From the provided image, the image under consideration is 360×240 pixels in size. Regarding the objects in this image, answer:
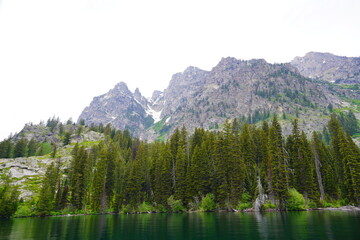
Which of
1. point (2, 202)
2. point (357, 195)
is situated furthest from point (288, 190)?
point (2, 202)

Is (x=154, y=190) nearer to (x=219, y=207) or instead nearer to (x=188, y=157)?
(x=188, y=157)

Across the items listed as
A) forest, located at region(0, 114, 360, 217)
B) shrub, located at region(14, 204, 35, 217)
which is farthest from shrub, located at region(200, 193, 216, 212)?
shrub, located at region(14, 204, 35, 217)

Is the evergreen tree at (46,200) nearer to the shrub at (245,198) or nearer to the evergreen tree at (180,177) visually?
the evergreen tree at (180,177)

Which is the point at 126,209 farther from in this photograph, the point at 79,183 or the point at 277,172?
the point at 277,172

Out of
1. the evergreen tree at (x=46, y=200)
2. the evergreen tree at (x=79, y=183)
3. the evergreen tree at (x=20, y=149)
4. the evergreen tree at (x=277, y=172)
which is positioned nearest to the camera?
the evergreen tree at (x=277, y=172)

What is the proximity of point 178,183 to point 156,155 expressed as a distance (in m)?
20.3

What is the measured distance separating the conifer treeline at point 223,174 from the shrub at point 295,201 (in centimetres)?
130

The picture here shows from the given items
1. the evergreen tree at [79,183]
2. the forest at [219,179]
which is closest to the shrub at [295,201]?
the forest at [219,179]

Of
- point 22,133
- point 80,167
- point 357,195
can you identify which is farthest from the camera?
point 22,133

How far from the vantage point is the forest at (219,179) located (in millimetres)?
66188

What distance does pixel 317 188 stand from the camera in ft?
232

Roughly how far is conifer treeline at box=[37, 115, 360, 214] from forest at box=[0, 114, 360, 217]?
257 mm

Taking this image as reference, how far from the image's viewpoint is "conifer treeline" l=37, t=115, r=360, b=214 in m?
66.9

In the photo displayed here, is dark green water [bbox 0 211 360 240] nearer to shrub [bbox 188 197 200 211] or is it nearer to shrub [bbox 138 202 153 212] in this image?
shrub [bbox 188 197 200 211]
